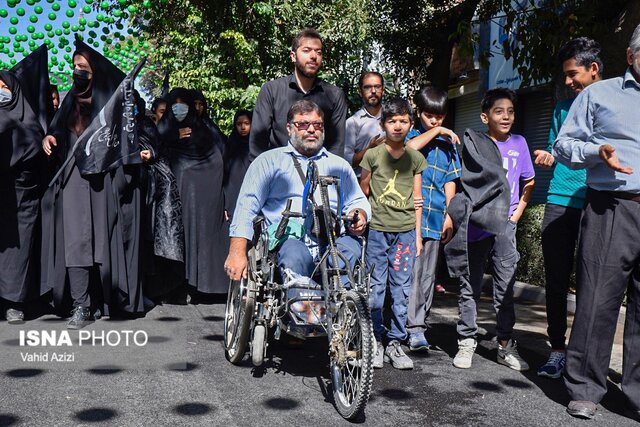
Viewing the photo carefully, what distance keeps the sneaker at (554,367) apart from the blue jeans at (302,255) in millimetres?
1448

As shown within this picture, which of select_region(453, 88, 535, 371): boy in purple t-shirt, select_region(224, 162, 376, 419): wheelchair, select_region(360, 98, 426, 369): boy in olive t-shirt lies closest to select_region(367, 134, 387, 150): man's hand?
select_region(360, 98, 426, 369): boy in olive t-shirt

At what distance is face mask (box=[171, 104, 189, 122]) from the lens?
732 centimetres

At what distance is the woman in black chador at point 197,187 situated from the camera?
7352 mm

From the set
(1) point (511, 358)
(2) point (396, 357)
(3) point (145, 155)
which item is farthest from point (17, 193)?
(1) point (511, 358)

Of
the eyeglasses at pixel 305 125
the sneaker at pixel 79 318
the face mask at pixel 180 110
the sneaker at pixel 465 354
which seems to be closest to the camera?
the eyeglasses at pixel 305 125

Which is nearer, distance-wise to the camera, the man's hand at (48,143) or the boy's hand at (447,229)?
the boy's hand at (447,229)

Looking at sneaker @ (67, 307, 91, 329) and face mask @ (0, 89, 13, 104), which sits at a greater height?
face mask @ (0, 89, 13, 104)

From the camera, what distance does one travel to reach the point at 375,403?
13.1 feet

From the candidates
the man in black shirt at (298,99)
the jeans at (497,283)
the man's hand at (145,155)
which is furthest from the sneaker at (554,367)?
the man's hand at (145,155)

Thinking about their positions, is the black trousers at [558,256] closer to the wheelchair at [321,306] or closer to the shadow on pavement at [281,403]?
the wheelchair at [321,306]

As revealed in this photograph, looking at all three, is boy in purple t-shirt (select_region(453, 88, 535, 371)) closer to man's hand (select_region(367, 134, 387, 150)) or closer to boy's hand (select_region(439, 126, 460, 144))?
boy's hand (select_region(439, 126, 460, 144))

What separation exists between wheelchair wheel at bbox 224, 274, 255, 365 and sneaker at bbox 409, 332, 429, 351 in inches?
48.6

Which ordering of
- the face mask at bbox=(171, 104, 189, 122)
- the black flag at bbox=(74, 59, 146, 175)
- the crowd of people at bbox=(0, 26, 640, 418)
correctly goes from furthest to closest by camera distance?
the face mask at bbox=(171, 104, 189, 122), the black flag at bbox=(74, 59, 146, 175), the crowd of people at bbox=(0, 26, 640, 418)

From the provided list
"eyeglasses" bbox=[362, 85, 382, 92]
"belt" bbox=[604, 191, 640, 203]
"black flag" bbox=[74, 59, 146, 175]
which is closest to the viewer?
"belt" bbox=[604, 191, 640, 203]
